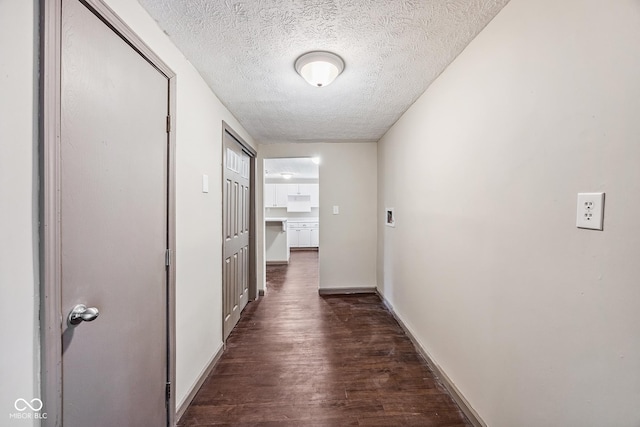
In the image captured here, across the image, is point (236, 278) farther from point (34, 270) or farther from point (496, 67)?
point (496, 67)

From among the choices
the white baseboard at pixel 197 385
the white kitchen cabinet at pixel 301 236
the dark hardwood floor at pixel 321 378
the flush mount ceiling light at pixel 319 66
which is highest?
the flush mount ceiling light at pixel 319 66

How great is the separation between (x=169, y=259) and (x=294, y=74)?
148 cm

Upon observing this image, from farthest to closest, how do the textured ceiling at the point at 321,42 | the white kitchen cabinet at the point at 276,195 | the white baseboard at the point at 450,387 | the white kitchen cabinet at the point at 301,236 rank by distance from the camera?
the white kitchen cabinet at the point at 301,236 → the white kitchen cabinet at the point at 276,195 → the white baseboard at the point at 450,387 → the textured ceiling at the point at 321,42

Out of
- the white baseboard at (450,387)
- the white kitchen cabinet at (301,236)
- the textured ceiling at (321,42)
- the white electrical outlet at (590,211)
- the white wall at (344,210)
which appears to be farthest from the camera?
the white kitchen cabinet at (301,236)

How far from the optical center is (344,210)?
369 cm

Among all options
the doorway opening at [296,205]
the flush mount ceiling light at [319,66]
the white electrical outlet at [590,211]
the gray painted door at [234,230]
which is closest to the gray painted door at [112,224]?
the flush mount ceiling light at [319,66]

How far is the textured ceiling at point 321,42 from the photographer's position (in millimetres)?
1177

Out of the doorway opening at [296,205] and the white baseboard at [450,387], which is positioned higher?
the doorway opening at [296,205]

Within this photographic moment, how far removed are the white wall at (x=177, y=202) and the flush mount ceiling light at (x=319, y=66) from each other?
0.76m

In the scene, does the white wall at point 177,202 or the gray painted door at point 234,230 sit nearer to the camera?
the white wall at point 177,202

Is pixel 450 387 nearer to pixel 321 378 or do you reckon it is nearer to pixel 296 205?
pixel 321 378

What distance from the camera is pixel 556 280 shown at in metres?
0.93
